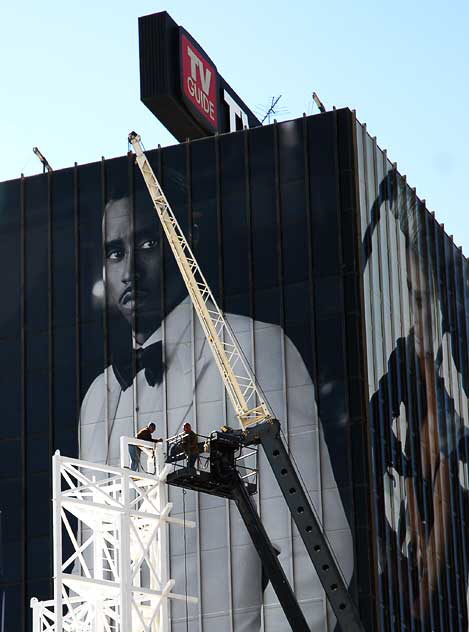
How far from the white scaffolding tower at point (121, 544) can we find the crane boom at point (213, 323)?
8.63 m

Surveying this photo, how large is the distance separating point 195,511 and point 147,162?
58.3 ft

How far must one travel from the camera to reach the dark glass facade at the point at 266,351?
85062 millimetres

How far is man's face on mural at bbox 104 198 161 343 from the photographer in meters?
91.7

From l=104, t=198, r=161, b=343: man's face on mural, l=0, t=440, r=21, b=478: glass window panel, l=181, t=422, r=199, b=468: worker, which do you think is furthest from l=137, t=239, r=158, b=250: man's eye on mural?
l=181, t=422, r=199, b=468: worker

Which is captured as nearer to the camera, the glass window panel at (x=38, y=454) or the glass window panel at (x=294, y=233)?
the glass window panel at (x=294, y=233)

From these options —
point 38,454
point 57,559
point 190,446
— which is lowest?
point 57,559

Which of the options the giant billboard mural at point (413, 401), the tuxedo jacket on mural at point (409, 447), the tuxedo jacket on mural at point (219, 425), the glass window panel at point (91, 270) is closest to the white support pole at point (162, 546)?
the tuxedo jacket on mural at point (219, 425)

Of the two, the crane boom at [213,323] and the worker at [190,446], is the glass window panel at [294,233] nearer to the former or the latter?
the crane boom at [213,323]

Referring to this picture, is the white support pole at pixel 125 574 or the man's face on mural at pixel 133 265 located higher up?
the man's face on mural at pixel 133 265

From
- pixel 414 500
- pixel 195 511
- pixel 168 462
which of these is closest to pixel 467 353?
pixel 414 500

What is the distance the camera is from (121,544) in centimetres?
7244

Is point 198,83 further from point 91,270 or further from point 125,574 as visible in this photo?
point 125,574

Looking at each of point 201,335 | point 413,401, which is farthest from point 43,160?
point 413,401

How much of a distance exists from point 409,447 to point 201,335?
39.5 feet
